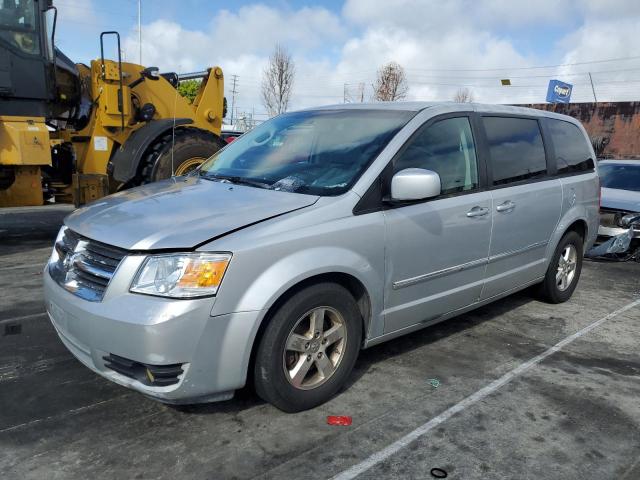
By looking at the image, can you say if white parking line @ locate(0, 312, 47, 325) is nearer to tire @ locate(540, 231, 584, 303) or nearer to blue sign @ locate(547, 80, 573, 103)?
tire @ locate(540, 231, 584, 303)

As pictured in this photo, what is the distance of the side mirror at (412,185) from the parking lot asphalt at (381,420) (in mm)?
1237

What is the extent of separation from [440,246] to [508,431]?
4.01ft

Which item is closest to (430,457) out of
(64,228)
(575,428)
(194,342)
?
(575,428)

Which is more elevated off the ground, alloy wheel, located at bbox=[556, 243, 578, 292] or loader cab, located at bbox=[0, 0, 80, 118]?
loader cab, located at bbox=[0, 0, 80, 118]

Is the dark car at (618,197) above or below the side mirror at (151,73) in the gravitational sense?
below

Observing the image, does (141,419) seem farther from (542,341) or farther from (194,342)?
(542,341)

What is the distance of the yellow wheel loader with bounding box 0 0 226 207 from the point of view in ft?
20.6

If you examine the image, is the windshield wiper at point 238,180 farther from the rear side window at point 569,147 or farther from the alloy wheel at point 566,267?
the alloy wheel at point 566,267

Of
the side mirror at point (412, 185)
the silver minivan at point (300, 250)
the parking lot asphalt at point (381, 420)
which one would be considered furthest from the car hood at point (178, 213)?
the parking lot asphalt at point (381, 420)

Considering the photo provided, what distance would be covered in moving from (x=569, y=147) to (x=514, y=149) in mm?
1119

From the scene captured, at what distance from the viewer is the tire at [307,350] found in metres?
2.80

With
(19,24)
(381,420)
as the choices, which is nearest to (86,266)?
(381,420)

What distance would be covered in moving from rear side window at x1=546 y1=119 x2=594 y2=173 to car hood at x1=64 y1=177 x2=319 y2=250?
2.99 m

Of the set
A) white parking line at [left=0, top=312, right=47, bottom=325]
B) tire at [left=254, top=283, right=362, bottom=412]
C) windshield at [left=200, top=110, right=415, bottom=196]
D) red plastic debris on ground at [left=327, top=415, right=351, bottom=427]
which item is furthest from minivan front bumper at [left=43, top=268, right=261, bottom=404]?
white parking line at [left=0, top=312, right=47, bottom=325]
